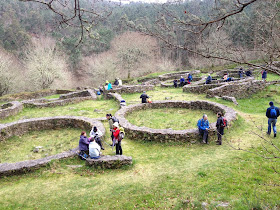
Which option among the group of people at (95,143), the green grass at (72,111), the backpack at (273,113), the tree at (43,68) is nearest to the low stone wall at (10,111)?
the green grass at (72,111)

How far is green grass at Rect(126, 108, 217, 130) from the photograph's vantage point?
472 inches

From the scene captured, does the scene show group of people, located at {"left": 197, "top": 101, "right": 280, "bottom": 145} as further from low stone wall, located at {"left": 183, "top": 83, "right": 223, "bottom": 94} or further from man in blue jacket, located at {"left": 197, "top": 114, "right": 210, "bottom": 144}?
low stone wall, located at {"left": 183, "top": 83, "right": 223, "bottom": 94}

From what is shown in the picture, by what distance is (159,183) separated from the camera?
22.1 ft

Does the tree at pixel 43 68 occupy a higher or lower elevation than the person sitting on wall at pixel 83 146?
higher

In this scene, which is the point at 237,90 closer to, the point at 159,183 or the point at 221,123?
the point at 221,123

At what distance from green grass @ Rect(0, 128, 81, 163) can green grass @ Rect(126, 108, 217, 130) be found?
12.5 feet

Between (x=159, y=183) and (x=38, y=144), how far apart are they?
7.51 meters

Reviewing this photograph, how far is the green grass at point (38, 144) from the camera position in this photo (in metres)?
9.96

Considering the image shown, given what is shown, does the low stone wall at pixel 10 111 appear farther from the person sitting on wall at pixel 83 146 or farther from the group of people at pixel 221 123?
the group of people at pixel 221 123

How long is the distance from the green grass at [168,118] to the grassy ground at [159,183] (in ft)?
9.47

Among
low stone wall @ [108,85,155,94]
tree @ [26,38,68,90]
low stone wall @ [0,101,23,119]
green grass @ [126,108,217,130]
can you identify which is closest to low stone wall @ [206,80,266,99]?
green grass @ [126,108,217,130]

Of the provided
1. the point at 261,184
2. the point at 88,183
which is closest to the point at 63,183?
the point at 88,183

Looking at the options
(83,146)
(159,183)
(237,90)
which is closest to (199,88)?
(237,90)

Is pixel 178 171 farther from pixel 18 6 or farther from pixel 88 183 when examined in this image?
pixel 18 6
